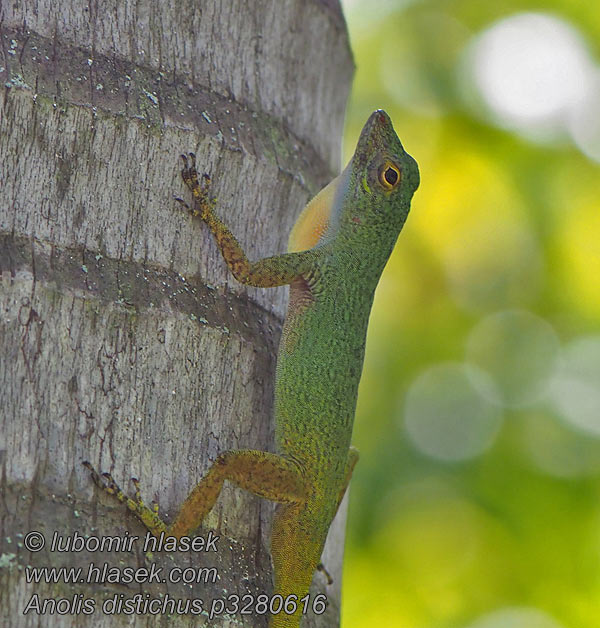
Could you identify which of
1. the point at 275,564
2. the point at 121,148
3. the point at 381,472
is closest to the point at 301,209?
the point at 121,148

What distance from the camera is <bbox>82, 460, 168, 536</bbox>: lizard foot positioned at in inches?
80.8

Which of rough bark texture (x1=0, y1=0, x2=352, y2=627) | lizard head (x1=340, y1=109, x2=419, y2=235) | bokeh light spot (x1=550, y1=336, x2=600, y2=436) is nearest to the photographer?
rough bark texture (x1=0, y1=0, x2=352, y2=627)

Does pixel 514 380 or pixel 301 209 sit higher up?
pixel 301 209

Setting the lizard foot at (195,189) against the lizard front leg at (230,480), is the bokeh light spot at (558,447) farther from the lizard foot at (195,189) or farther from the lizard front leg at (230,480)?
the lizard foot at (195,189)

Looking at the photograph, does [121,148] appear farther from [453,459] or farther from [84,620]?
[453,459]

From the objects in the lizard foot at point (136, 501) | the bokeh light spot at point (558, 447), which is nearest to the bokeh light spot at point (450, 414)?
the bokeh light spot at point (558, 447)

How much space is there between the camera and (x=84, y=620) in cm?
192

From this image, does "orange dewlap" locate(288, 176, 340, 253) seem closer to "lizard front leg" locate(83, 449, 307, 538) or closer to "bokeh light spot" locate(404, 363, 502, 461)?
"lizard front leg" locate(83, 449, 307, 538)

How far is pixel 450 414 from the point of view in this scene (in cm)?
699

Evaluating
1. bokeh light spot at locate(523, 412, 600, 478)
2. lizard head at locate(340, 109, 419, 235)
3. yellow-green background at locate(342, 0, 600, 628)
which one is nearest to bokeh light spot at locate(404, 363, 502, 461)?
yellow-green background at locate(342, 0, 600, 628)

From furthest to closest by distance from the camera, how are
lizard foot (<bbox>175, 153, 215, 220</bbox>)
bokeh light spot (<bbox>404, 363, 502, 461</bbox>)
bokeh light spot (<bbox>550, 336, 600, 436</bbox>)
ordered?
bokeh light spot (<bbox>550, 336, 600, 436</bbox>)
bokeh light spot (<bbox>404, 363, 502, 461</bbox>)
lizard foot (<bbox>175, 153, 215, 220</bbox>)

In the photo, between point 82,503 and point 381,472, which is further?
point 381,472

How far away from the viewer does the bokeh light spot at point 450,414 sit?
6.52 m

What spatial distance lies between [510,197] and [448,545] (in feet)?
9.04
